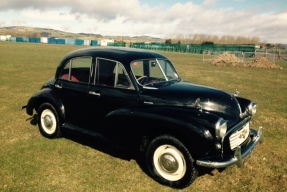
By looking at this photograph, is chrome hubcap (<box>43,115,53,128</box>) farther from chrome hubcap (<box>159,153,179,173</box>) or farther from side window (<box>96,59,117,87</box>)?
chrome hubcap (<box>159,153,179,173</box>)

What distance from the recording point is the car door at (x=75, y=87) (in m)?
4.86

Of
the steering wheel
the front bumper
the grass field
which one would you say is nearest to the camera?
the front bumper

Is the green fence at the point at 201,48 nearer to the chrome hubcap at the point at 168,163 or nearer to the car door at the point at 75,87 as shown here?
the car door at the point at 75,87

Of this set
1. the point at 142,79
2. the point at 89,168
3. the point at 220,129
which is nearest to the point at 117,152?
the point at 89,168

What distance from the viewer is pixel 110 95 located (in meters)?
4.45

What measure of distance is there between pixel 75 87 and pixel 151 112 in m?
1.93

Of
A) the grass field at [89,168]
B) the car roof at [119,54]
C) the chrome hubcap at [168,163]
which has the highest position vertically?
the car roof at [119,54]

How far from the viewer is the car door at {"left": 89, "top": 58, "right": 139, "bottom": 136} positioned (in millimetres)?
4281

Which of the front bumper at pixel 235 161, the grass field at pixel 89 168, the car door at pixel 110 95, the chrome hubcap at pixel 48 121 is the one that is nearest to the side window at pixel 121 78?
the car door at pixel 110 95

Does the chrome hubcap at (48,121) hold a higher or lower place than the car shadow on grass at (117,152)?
higher

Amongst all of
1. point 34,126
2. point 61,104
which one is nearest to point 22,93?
point 34,126

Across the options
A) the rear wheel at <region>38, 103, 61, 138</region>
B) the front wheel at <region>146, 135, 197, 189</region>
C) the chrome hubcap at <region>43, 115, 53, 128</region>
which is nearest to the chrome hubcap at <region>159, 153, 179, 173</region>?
the front wheel at <region>146, 135, 197, 189</region>

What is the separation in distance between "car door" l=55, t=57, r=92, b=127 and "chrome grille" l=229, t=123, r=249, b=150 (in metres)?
2.77

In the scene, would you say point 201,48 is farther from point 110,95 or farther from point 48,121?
point 110,95
